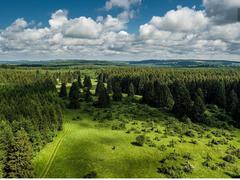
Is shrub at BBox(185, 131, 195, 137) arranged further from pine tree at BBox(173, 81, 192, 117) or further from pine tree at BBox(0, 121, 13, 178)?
pine tree at BBox(0, 121, 13, 178)

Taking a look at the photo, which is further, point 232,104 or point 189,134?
point 232,104

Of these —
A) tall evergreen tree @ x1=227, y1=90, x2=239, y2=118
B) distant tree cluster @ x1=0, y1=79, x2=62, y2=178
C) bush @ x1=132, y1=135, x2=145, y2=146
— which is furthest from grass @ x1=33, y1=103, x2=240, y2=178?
tall evergreen tree @ x1=227, y1=90, x2=239, y2=118

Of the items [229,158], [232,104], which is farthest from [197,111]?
[229,158]

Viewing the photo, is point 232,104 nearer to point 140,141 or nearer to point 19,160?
point 140,141

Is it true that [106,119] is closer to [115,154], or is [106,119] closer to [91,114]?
[91,114]

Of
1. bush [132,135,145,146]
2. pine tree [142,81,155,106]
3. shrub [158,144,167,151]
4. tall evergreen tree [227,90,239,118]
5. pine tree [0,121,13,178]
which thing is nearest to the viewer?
pine tree [0,121,13,178]

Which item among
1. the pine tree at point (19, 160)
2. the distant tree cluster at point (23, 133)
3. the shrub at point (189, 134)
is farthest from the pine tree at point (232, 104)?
the pine tree at point (19, 160)

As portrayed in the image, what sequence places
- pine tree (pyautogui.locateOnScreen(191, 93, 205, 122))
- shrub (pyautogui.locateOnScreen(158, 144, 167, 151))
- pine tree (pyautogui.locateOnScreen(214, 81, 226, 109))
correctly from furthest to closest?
pine tree (pyautogui.locateOnScreen(214, 81, 226, 109))
pine tree (pyautogui.locateOnScreen(191, 93, 205, 122))
shrub (pyautogui.locateOnScreen(158, 144, 167, 151))
